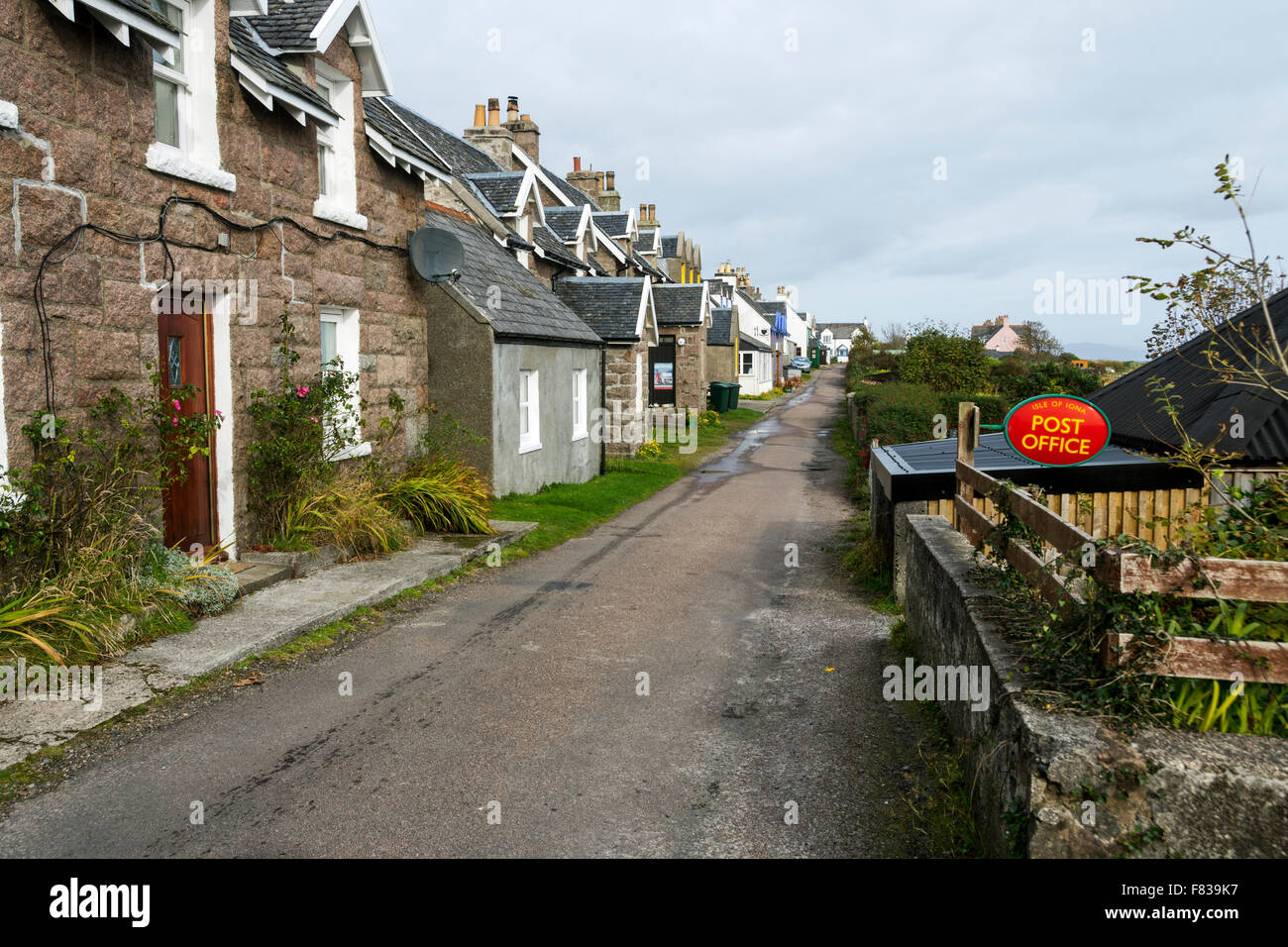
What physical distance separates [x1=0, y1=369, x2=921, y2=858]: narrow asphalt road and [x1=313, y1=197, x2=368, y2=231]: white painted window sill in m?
4.60

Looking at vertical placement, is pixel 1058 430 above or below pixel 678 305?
below

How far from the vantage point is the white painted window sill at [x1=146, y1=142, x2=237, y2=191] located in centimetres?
804

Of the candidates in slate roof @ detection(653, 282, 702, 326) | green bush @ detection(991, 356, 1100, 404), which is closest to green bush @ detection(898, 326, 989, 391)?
green bush @ detection(991, 356, 1100, 404)

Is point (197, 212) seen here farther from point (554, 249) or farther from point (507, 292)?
point (554, 249)


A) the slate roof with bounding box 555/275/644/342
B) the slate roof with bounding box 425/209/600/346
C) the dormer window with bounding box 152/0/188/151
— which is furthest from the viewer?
the slate roof with bounding box 555/275/644/342

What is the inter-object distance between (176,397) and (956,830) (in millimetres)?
7303

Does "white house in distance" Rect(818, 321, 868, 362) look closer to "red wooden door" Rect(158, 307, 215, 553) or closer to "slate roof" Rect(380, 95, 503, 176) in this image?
"slate roof" Rect(380, 95, 503, 176)

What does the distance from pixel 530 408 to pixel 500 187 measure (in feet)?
21.3

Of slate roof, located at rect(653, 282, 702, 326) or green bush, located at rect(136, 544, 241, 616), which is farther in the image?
slate roof, located at rect(653, 282, 702, 326)

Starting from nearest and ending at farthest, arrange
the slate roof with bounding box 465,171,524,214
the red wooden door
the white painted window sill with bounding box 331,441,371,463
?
the red wooden door
the white painted window sill with bounding box 331,441,371,463
the slate roof with bounding box 465,171,524,214

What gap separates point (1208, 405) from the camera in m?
8.37

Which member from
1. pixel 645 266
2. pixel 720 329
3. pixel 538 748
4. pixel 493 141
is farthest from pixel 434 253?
pixel 720 329

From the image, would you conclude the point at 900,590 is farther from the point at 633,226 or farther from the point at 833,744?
the point at 633,226
